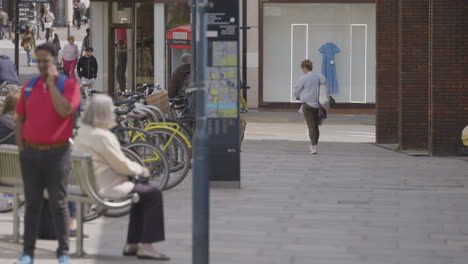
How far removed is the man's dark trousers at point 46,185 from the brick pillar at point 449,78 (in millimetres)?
11629

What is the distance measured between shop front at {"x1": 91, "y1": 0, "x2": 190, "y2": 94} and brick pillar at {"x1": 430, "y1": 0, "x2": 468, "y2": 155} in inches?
574

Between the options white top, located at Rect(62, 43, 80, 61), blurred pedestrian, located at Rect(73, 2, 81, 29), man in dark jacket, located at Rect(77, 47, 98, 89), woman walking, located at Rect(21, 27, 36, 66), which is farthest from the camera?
blurred pedestrian, located at Rect(73, 2, 81, 29)

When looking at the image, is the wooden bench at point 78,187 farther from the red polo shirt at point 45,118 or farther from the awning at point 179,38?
the awning at point 179,38

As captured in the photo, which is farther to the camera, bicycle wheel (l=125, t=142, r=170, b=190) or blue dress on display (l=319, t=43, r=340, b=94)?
blue dress on display (l=319, t=43, r=340, b=94)

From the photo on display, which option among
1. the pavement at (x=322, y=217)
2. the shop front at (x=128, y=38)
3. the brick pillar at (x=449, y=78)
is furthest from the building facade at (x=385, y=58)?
the shop front at (x=128, y=38)

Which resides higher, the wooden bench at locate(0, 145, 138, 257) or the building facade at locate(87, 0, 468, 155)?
the building facade at locate(87, 0, 468, 155)

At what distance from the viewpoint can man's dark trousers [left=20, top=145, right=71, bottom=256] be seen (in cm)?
889

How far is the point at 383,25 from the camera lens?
928 inches

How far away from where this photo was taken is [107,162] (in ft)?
31.0

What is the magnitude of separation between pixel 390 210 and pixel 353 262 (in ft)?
10.7

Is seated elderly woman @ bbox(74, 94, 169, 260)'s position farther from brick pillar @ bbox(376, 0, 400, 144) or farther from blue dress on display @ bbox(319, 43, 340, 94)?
blue dress on display @ bbox(319, 43, 340, 94)

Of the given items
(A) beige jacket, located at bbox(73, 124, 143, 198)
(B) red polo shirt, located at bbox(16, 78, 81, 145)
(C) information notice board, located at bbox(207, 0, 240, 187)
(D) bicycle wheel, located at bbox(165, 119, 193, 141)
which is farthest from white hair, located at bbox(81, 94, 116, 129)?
(D) bicycle wheel, located at bbox(165, 119, 193, 141)

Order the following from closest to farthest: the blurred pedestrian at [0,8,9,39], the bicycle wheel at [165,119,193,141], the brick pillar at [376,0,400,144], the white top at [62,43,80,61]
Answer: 1. the bicycle wheel at [165,119,193,141]
2. the brick pillar at [376,0,400,144]
3. the white top at [62,43,80,61]
4. the blurred pedestrian at [0,8,9,39]

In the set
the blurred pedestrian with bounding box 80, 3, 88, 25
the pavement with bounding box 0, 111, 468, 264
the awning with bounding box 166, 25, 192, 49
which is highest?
the blurred pedestrian with bounding box 80, 3, 88, 25
